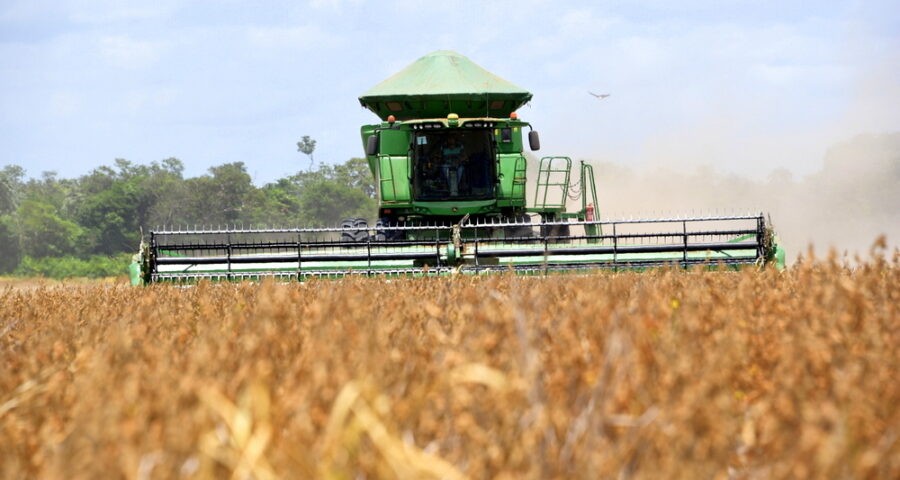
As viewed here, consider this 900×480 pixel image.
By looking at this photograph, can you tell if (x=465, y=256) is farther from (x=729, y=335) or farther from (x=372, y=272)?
(x=729, y=335)

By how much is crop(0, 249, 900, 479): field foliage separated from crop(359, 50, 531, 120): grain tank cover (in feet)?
30.2

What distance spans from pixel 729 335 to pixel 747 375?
0.47ft

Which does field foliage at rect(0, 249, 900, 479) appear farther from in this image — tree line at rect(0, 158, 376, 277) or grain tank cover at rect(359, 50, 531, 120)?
tree line at rect(0, 158, 376, 277)

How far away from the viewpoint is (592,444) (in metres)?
1.55

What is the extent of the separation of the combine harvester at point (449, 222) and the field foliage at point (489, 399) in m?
5.87

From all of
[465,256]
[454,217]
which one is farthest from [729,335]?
[454,217]

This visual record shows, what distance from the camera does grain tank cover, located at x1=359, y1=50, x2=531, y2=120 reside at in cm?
1206

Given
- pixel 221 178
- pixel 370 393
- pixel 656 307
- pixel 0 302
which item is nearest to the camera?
pixel 370 393

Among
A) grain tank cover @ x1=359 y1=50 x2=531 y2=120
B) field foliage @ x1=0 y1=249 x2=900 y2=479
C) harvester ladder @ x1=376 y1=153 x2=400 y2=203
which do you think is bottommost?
field foliage @ x1=0 y1=249 x2=900 y2=479

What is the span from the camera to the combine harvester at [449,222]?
9.02 meters

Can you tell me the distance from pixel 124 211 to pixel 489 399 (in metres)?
63.8

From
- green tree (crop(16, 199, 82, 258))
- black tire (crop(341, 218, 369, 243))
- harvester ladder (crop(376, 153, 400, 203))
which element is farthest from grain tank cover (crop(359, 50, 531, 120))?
green tree (crop(16, 199, 82, 258))

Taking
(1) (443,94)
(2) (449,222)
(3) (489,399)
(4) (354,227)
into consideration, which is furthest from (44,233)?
(3) (489,399)

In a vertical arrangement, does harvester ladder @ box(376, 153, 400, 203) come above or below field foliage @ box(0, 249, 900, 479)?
above
